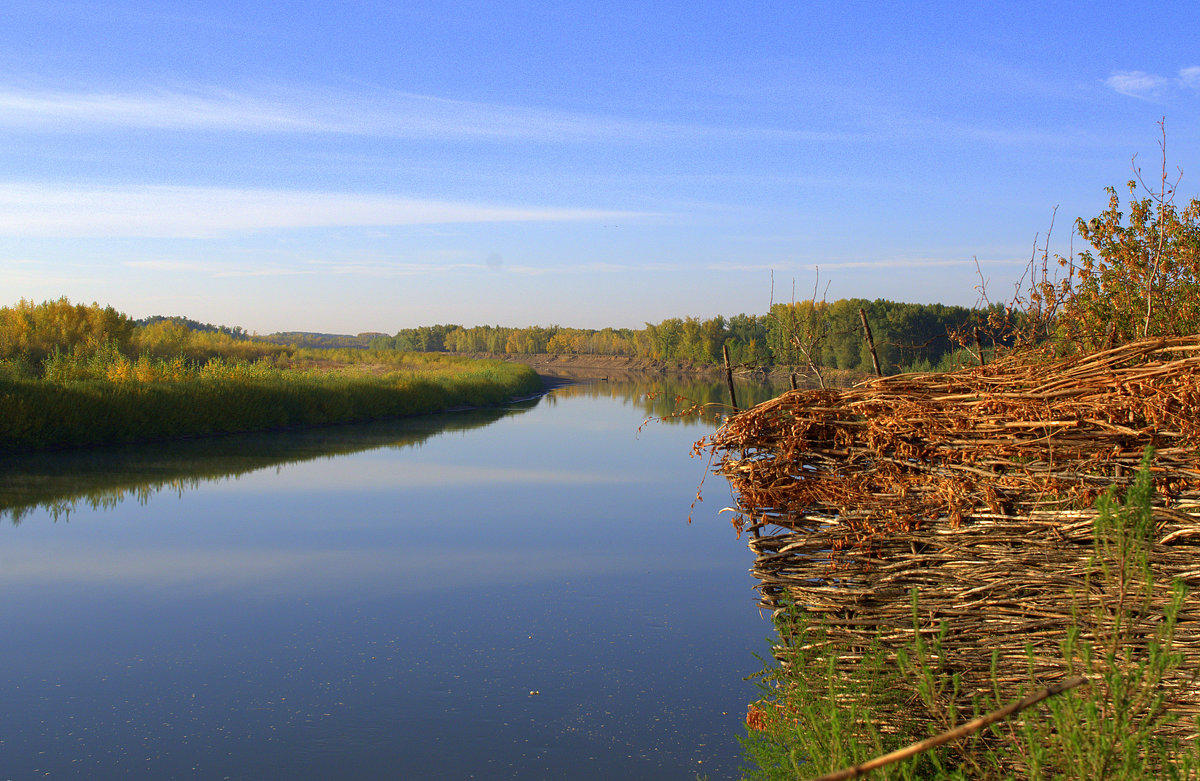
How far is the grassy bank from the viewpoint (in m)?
19.1

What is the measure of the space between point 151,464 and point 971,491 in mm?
18122

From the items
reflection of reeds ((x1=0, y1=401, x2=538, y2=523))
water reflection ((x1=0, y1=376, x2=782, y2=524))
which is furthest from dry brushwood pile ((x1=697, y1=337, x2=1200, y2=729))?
reflection of reeds ((x1=0, y1=401, x2=538, y2=523))

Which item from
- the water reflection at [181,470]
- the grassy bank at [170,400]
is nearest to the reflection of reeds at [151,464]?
the water reflection at [181,470]

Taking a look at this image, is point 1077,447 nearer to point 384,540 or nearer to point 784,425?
point 784,425

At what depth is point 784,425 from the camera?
3.92 m

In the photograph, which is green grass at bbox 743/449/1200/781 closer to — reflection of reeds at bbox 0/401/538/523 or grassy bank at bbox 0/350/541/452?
reflection of reeds at bbox 0/401/538/523

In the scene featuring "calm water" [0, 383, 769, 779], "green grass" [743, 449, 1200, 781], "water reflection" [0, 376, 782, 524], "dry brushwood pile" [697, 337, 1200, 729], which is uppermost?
"dry brushwood pile" [697, 337, 1200, 729]

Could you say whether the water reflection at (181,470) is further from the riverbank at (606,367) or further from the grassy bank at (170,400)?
the riverbank at (606,367)

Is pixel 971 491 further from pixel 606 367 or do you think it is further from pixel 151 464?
pixel 606 367

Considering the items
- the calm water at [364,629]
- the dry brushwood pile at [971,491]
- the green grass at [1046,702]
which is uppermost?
the dry brushwood pile at [971,491]

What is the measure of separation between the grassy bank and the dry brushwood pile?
756 inches

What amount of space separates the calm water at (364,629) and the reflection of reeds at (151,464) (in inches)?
5.6

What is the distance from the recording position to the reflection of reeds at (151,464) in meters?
14.1

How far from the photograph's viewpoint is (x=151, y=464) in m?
18.2
